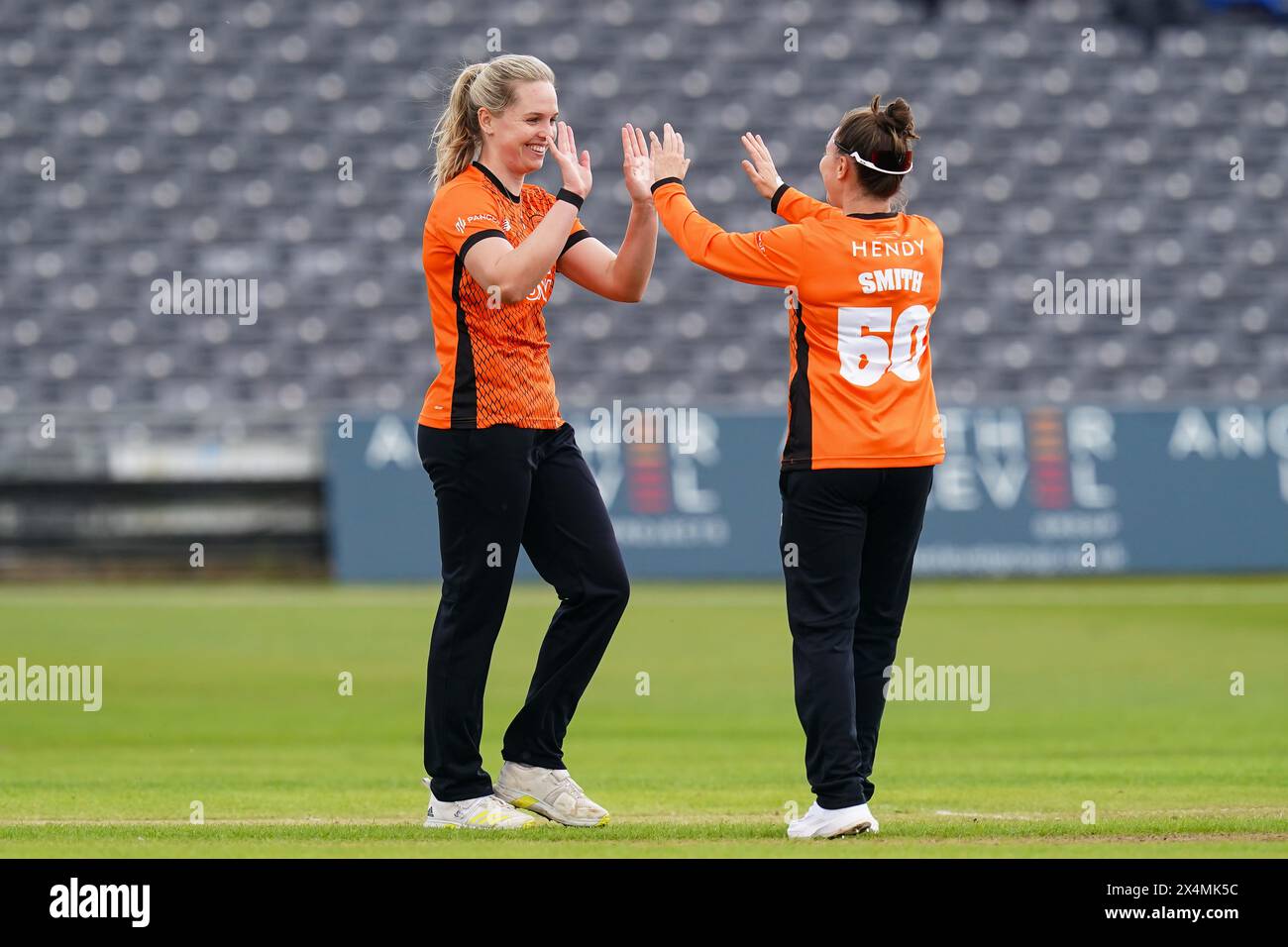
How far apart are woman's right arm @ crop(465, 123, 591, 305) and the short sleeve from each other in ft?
0.15

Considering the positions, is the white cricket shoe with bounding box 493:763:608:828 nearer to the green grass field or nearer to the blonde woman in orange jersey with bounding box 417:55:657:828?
the blonde woman in orange jersey with bounding box 417:55:657:828

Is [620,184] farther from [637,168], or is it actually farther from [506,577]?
[506,577]

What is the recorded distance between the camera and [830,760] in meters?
5.77

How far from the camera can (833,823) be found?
5727mm

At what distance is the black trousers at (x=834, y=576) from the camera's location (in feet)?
19.0

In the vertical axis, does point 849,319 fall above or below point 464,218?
below

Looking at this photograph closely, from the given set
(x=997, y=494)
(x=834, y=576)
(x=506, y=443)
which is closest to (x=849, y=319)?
(x=834, y=576)

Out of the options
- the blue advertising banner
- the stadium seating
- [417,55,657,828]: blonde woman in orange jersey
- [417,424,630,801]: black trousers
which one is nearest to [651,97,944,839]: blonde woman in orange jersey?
[417,55,657,828]: blonde woman in orange jersey

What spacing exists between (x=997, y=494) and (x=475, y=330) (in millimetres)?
13158

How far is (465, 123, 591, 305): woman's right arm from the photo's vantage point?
226 inches

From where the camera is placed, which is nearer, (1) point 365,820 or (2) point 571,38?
(1) point 365,820

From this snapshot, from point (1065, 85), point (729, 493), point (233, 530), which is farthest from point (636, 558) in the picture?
point (1065, 85)

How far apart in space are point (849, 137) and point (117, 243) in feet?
65.7

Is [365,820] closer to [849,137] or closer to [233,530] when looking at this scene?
[849,137]
